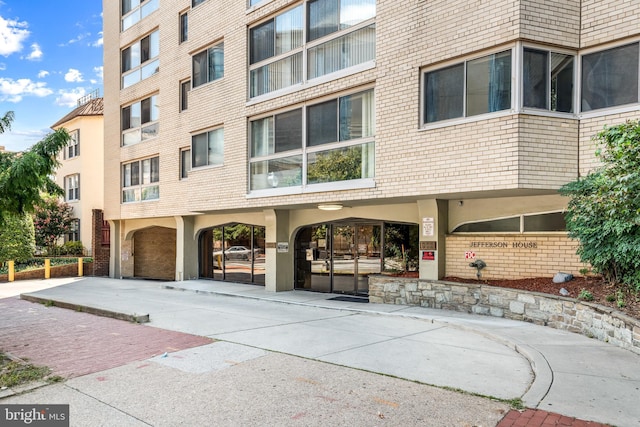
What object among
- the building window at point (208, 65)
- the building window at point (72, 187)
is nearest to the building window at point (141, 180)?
the building window at point (208, 65)

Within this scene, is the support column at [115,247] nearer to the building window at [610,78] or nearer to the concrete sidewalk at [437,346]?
the concrete sidewalk at [437,346]

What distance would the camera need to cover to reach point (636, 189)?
7.67m

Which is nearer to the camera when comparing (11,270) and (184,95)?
(184,95)

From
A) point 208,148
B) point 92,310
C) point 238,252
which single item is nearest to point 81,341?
point 92,310

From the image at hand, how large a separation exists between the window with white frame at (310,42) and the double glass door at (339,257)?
15.9ft

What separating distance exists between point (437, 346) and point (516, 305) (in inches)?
109

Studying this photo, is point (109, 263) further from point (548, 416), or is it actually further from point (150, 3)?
point (548, 416)

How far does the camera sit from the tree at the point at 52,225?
28188mm

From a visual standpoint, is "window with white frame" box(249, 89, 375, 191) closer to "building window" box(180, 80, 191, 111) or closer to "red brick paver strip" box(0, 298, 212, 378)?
"red brick paver strip" box(0, 298, 212, 378)

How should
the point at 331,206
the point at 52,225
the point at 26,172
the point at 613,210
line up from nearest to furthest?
the point at 26,172, the point at 613,210, the point at 331,206, the point at 52,225

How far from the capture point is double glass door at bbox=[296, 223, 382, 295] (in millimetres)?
14516

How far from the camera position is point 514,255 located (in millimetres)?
11062

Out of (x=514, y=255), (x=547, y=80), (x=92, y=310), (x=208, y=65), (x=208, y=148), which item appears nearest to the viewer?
(x=547, y=80)

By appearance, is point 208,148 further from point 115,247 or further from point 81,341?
point 115,247
